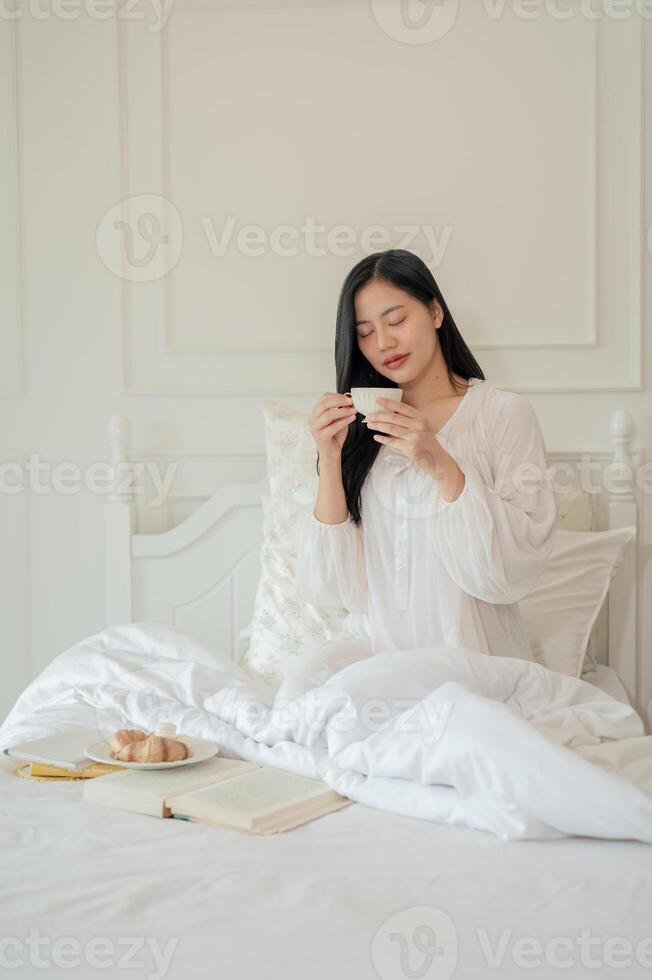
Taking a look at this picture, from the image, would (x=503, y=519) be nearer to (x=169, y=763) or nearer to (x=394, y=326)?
(x=394, y=326)

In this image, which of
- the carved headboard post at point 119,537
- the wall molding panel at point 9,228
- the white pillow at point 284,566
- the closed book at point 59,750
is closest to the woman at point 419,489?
the white pillow at point 284,566

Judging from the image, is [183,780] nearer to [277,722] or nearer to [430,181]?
[277,722]

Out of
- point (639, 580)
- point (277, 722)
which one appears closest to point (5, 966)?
point (277, 722)

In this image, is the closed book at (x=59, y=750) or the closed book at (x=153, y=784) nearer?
the closed book at (x=153, y=784)

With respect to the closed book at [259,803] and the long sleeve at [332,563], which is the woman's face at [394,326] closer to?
the long sleeve at [332,563]

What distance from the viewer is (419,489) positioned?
201 centimetres

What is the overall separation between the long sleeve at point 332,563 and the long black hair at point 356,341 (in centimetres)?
5

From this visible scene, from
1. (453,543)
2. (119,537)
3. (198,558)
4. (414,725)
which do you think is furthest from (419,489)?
(119,537)

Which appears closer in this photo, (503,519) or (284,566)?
(503,519)

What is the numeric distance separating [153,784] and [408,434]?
76 cm

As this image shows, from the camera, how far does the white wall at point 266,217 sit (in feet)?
8.54

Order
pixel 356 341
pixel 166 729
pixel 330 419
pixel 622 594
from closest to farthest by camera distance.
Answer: pixel 166 729 → pixel 330 419 → pixel 356 341 → pixel 622 594

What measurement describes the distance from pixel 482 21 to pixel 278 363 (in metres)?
1.00

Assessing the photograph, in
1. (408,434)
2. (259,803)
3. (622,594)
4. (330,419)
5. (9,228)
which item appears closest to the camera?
(259,803)
